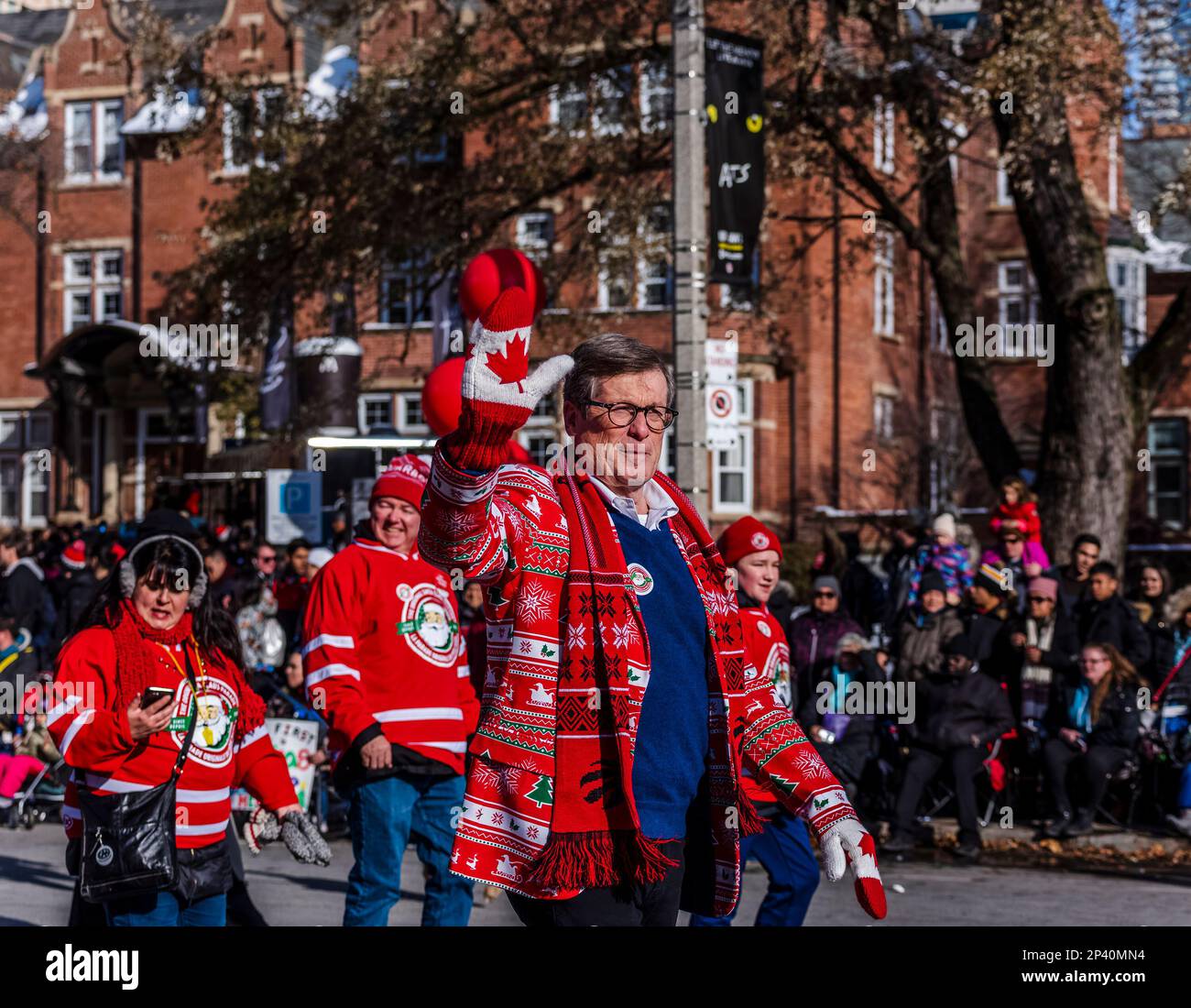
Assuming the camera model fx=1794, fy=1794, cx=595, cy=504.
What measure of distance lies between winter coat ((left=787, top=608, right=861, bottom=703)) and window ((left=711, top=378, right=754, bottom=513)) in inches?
793

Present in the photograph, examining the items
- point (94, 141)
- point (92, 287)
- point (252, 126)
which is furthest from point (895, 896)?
point (94, 141)

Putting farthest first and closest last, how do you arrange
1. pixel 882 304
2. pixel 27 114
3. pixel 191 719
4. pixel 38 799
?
pixel 27 114
pixel 882 304
pixel 38 799
pixel 191 719

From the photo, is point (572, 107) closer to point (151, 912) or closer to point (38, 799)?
point (38, 799)

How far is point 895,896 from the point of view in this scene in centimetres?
985

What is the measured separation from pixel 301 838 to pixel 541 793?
2.30 m

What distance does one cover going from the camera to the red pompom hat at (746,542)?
7238 mm

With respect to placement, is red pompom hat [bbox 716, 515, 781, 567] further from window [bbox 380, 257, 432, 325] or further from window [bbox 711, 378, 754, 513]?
window [bbox 711, 378, 754, 513]

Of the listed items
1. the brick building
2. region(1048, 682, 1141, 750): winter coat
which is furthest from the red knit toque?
the brick building

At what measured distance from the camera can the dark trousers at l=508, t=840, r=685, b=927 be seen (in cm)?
381

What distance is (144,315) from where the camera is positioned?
120 feet

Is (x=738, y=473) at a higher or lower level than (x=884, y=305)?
lower

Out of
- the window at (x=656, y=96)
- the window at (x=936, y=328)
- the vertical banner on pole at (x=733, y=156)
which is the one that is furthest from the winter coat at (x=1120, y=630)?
the window at (x=936, y=328)

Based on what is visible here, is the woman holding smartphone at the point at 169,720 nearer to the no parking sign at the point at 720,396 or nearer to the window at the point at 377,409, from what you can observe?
the no parking sign at the point at 720,396
